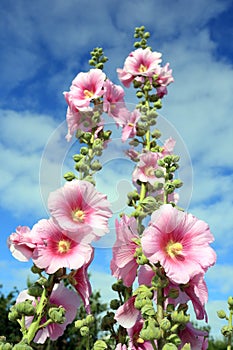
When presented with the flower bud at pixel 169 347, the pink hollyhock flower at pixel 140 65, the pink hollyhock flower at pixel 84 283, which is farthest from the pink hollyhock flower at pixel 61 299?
the pink hollyhock flower at pixel 140 65

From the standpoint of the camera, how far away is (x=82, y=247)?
173 centimetres

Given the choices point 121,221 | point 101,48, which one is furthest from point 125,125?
point 121,221

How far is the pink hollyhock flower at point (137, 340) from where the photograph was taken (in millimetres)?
1860

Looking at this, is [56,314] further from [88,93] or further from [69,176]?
[88,93]

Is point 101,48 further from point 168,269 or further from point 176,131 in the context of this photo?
point 168,269

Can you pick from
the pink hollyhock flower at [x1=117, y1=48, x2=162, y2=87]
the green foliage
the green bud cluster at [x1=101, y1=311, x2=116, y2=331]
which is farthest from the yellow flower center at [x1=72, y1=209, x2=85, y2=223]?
the green foliage

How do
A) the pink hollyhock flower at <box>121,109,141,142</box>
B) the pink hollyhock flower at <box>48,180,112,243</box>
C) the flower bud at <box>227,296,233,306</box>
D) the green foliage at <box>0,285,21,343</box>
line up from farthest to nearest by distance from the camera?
1. the green foliage at <box>0,285,21,343</box>
2. the pink hollyhock flower at <box>121,109,141,142</box>
3. the flower bud at <box>227,296,233,306</box>
4. the pink hollyhock flower at <box>48,180,112,243</box>

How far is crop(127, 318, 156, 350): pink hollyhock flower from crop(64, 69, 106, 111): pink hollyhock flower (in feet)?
3.91

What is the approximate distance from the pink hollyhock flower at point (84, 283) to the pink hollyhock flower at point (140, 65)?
161 centimetres

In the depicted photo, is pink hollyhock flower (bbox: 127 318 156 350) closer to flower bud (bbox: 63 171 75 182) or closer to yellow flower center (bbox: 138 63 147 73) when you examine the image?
flower bud (bbox: 63 171 75 182)

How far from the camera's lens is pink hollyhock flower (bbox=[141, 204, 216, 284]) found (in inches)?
66.4

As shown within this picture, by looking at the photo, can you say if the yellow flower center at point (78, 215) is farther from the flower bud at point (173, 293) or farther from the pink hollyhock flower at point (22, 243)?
the flower bud at point (173, 293)

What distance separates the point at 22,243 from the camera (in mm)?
1791

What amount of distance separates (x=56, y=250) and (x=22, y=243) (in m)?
0.14
